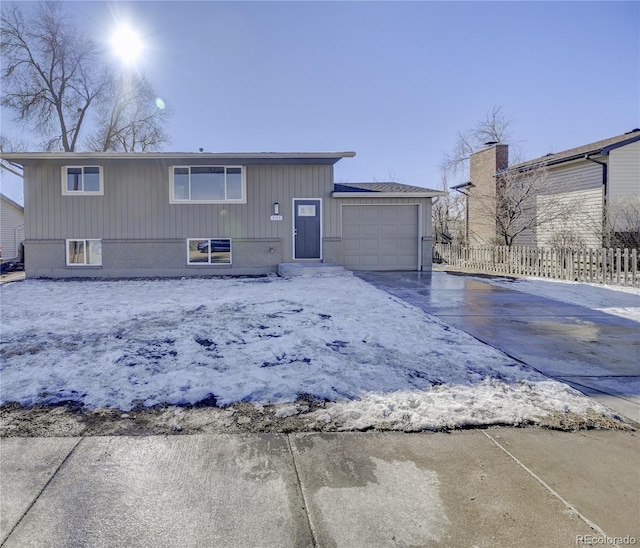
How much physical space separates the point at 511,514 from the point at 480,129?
32759 mm

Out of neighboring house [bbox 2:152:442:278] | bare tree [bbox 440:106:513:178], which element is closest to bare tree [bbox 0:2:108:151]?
neighboring house [bbox 2:152:442:278]

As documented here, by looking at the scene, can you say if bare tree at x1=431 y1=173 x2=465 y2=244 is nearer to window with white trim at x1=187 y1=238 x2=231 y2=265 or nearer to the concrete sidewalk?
window with white trim at x1=187 y1=238 x2=231 y2=265

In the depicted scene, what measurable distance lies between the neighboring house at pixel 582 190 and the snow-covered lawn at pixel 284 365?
12.4 m

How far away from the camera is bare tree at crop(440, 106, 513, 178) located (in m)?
29.4

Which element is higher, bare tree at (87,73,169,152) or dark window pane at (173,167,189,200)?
bare tree at (87,73,169,152)

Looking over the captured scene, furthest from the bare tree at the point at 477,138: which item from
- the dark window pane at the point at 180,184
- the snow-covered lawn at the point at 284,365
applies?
the snow-covered lawn at the point at 284,365

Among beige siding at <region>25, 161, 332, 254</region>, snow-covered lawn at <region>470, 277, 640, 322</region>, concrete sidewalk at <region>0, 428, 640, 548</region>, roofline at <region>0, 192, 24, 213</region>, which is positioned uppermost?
roofline at <region>0, 192, 24, 213</region>

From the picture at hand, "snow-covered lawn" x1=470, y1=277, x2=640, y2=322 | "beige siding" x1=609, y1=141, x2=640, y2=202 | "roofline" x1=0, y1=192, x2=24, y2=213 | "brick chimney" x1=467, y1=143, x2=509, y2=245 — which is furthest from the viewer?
"roofline" x1=0, y1=192, x2=24, y2=213

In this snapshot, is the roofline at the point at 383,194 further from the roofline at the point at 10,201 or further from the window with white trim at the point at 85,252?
the roofline at the point at 10,201

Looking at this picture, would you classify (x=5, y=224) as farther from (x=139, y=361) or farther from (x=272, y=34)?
(x=139, y=361)

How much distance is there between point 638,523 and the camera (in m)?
1.86

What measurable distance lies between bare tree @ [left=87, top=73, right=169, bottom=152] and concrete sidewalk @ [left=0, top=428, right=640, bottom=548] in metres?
27.9

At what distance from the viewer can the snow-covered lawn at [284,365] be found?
3049 mm

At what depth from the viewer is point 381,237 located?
45.3 ft
